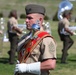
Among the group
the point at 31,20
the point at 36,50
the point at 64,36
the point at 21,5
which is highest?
the point at 31,20

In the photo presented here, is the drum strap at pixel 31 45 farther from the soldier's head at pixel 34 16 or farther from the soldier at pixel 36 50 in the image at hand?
the soldier's head at pixel 34 16

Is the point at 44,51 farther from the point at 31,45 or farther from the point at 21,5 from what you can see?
the point at 21,5

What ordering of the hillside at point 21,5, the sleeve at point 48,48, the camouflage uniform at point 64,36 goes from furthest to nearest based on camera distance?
the hillside at point 21,5, the camouflage uniform at point 64,36, the sleeve at point 48,48

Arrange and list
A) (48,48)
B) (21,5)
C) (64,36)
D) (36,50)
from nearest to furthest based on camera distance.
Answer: (48,48) → (36,50) → (64,36) → (21,5)

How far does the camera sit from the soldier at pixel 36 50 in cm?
472

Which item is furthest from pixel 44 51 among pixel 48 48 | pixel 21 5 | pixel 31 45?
pixel 21 5

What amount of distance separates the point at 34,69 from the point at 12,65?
28.2 ft

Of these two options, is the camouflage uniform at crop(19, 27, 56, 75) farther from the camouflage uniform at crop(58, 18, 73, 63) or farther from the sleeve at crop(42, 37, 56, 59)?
the camouflage uniform at crop(58, 18, 73, 63)

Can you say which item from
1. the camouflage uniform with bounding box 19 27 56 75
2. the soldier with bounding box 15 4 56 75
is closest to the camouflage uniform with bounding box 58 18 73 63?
the soldier with bounding box 15 4 56 75

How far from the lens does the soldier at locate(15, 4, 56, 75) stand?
15.5 ft

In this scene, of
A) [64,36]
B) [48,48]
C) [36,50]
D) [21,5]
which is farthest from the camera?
[21,5]

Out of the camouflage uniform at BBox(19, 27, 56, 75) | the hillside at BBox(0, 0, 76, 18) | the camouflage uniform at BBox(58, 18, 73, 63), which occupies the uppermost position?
the camouflage uniform at BBox(19, 27, 56, 75)

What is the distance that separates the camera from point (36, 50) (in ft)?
15.8

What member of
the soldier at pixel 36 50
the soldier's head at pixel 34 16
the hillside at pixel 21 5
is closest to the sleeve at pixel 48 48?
the soldier at pixel 36 50
